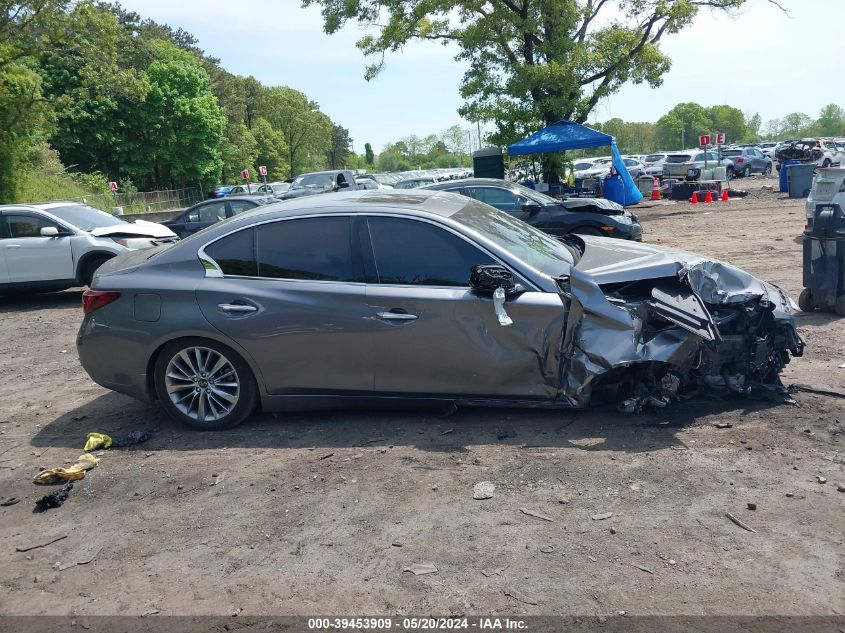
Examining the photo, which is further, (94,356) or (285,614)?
(94,356)

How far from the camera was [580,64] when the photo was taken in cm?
2589

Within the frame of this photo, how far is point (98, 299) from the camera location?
582cm

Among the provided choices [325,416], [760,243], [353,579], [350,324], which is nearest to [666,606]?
[353,579]

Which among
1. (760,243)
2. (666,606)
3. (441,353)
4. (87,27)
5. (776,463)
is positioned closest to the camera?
(666,606)

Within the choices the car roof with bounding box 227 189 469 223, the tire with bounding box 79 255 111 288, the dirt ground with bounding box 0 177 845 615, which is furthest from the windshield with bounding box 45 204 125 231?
the car roof with bounding box 227 189 469 223

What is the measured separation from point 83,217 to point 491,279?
1037cm

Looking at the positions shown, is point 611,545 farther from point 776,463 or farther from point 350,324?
point 350,324

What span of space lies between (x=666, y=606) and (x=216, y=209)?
1553 cm

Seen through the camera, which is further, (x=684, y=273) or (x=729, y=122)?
(x=729, y=122)

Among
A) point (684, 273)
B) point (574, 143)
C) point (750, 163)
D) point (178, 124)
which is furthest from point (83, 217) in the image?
point (178, 124)

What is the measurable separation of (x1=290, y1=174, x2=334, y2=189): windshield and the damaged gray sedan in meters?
22.8

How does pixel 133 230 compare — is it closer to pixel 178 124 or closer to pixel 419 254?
pixel 419 254

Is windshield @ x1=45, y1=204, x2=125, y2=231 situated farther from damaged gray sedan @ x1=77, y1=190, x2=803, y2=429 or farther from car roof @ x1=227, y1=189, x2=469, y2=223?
car roof @ x1=227, y1=189, x2=469, y2=223

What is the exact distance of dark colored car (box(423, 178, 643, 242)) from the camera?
13.1 m
